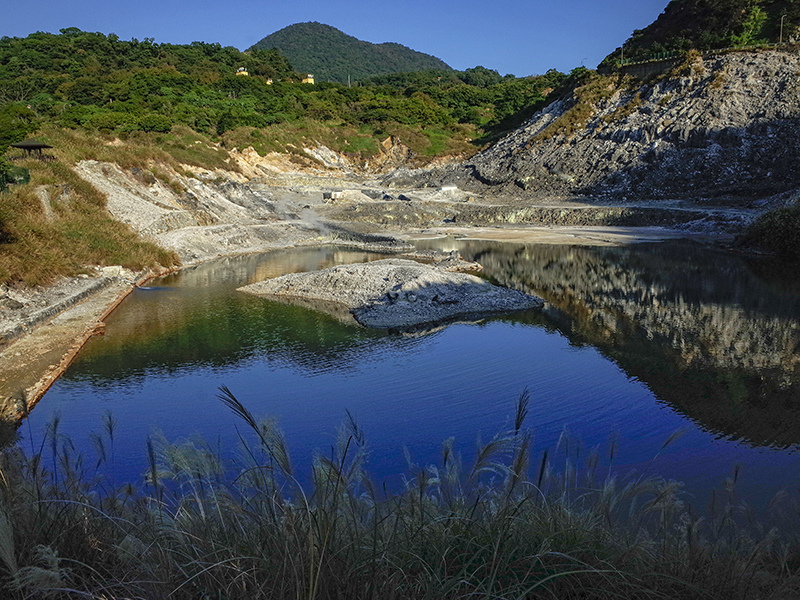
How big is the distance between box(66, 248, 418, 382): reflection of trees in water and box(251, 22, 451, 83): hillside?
13714 cm

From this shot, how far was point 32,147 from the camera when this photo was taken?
29.3 meters

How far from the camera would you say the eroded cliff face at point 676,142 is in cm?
3894

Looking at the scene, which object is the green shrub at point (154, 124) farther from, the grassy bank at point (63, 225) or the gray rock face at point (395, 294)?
the gray rock face at point (395, 294)

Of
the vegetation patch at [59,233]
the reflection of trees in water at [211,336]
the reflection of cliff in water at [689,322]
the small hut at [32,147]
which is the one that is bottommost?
the reflection of cliff in water at [689,322]

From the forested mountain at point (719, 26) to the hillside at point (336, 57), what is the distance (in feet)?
320

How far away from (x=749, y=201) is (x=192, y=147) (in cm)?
3782

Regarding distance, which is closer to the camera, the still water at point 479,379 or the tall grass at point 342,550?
the tall grass at point 342,550

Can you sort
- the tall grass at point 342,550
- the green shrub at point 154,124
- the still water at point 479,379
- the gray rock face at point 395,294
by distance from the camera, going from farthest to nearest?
the green shrub at point 154,124
the gray rock face at point 395,294
the still water at point 479,379
the tall grass at point 342,550

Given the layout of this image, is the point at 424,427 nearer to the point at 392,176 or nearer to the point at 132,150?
the point at 132,150

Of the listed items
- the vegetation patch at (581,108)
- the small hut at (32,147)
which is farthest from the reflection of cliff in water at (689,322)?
the vegetation patch at (581,108)

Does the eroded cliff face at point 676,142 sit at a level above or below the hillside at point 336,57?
below

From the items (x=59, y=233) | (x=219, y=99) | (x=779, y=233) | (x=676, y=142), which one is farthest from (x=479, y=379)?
(x=219, y=99)

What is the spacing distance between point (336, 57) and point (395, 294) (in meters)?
171

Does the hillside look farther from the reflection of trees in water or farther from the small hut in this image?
the reflection of trees in water
